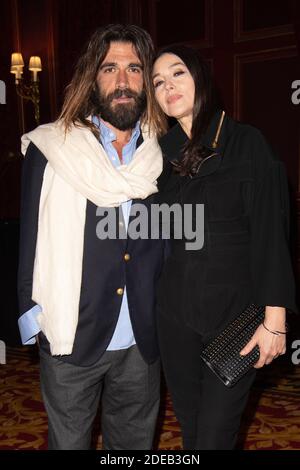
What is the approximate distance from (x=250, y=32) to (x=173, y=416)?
3570 mm

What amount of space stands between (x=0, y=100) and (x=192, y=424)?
578 centimetres

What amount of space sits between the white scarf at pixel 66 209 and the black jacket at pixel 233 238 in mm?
238

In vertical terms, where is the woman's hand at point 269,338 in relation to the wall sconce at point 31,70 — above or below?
below

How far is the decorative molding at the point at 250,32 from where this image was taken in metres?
4.64

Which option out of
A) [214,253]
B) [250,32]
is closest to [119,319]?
[214,253]

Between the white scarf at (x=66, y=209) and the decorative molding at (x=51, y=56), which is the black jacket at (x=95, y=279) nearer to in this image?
the white scarf at (x=66, y=209)

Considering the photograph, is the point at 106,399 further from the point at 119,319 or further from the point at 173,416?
the point at 173,416

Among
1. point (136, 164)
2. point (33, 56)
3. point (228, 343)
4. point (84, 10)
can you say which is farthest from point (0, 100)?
point (228, 343)

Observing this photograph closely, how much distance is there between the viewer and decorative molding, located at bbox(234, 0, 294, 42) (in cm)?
464

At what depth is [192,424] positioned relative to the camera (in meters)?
1.74

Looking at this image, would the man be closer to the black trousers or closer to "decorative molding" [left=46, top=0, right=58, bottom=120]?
the black trousers

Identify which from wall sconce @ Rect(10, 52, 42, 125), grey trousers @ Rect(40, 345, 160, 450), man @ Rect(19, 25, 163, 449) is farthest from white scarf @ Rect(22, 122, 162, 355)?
wall sconce @ Rect(10, 52, 42, 125)

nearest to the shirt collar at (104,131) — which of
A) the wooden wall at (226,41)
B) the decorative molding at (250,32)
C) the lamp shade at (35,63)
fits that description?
the wooden wall at (226,41)

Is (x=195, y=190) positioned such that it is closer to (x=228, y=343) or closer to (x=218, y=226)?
(x=218, y=226)
